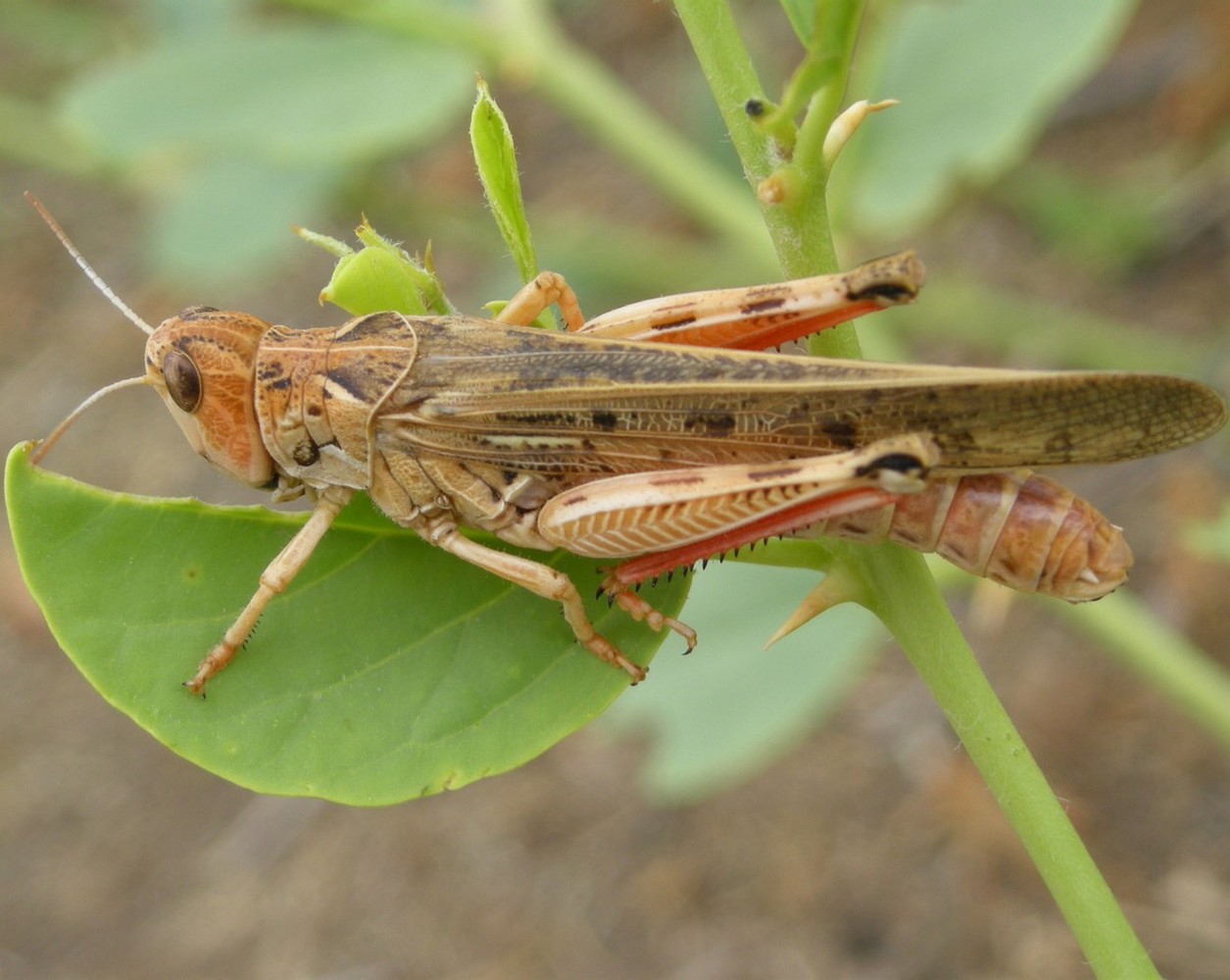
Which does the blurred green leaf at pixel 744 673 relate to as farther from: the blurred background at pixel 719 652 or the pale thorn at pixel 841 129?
the pale thorn at pixel 841 129

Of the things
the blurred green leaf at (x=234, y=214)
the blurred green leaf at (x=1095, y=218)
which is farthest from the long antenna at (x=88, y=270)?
the blurred green leaf at (x=1095, y=218)

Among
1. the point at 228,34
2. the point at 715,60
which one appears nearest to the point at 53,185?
the point at 228,34

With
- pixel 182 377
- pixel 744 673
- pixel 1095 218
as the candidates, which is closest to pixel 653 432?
pixel 182 377

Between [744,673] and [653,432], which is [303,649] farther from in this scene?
[744,673]

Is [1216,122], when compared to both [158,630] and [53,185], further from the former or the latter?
[53,185]

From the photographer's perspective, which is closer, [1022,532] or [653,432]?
[1022,532]

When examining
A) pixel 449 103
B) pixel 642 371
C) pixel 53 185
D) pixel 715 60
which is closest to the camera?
pixel 715 60
